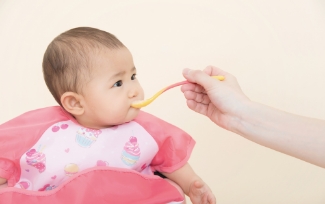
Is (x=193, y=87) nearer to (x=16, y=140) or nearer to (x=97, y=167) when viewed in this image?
(x=97, y=167)

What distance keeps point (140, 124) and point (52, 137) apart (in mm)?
210

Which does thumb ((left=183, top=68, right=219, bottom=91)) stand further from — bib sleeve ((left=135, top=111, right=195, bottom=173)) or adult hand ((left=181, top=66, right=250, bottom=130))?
bib sleeve ((left=135, top=111, right=195, bottom=173))

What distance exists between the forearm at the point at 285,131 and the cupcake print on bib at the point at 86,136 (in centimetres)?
33

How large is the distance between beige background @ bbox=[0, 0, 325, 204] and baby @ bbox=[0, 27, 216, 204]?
661 millimetres

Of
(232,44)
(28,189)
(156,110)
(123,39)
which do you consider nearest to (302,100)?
(232,44)

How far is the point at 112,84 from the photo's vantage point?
2.83 feet

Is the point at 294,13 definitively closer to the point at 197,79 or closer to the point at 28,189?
the point at 197,79

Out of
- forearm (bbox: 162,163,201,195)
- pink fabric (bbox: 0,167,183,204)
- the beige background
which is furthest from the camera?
the beige background

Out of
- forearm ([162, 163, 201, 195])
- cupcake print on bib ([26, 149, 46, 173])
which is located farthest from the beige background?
cupcake print on bib ([26, 149, 46, 173])

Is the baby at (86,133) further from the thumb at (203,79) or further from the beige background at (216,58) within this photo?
the beige background at (216,58)

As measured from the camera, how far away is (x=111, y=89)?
861mm

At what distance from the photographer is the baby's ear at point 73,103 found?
0.88 metres

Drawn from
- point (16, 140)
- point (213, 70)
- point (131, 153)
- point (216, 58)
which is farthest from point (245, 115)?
point (216, 58)

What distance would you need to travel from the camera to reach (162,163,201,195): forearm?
935mm
